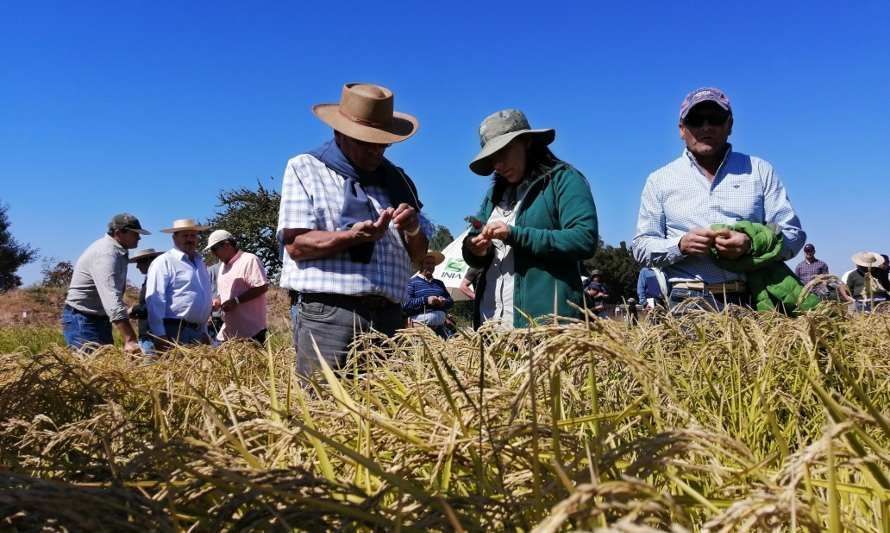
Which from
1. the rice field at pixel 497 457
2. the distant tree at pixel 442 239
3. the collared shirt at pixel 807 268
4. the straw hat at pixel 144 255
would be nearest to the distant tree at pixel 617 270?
the distant tree at pixel 442 239

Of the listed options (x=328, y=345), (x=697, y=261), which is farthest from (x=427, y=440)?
(x=697, y=261)

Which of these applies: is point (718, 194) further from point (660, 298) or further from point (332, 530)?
point (332, 530)

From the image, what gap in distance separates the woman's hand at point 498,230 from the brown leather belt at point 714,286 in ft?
2.50

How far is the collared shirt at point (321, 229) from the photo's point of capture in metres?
2.49

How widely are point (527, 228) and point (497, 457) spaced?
1751mm

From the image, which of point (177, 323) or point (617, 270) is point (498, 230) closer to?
point (177, 323)

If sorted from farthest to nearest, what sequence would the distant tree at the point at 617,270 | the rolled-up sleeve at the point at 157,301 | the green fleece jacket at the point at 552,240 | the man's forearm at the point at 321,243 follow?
the distant tree at the point at 617,270
the rolled-up sleeve at the point at 157,301
the green fleece jacket at the point at 552,240
the man's forearm at the point at 321,243

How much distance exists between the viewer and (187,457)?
2.78 feet

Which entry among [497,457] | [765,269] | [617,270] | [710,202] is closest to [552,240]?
[710,202]

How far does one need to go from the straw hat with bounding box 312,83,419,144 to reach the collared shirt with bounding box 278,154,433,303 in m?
0.19

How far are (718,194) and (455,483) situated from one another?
2.18m

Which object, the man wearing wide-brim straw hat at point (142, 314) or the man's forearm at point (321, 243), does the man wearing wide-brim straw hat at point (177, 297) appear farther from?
the man's forearm at point (321, 243)

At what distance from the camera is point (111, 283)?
4633 millimetres

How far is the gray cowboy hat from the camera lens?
105 inches
